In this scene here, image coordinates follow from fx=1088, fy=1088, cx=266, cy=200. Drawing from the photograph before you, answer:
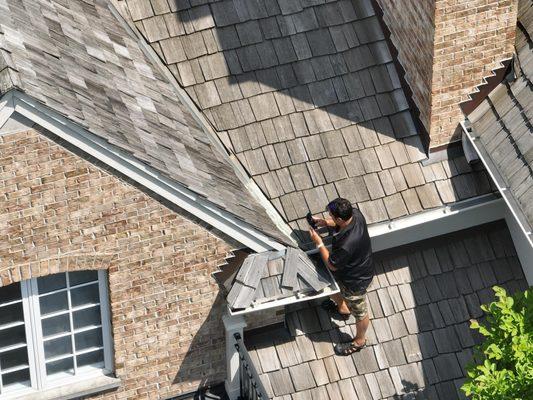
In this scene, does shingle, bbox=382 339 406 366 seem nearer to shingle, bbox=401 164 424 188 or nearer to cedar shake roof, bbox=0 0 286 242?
shingle, bbox=401 164 424 188

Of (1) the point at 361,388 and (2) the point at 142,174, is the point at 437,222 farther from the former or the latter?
(2) the point at 142,174

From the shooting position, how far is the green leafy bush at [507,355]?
33.0ft

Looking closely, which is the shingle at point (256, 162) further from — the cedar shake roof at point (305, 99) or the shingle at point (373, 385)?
the shingle at point (373, 385)

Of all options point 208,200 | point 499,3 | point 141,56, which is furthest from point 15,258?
point 499,3

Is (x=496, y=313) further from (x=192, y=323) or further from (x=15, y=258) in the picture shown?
(x=15, y=258)

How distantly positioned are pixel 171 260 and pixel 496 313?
3.37 metres

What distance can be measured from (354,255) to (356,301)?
2.12 ft

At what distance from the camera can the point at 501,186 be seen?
1174cm

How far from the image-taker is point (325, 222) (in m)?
11.9

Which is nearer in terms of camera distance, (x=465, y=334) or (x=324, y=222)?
(x=324, y=222)

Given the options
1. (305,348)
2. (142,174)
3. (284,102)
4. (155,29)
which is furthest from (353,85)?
(142,174)

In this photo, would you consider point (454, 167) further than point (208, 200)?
Yes

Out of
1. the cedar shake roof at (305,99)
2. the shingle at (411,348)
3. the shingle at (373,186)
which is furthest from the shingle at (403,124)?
the shingle at (411,348)

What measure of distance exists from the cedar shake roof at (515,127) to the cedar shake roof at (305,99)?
1.88 feet
